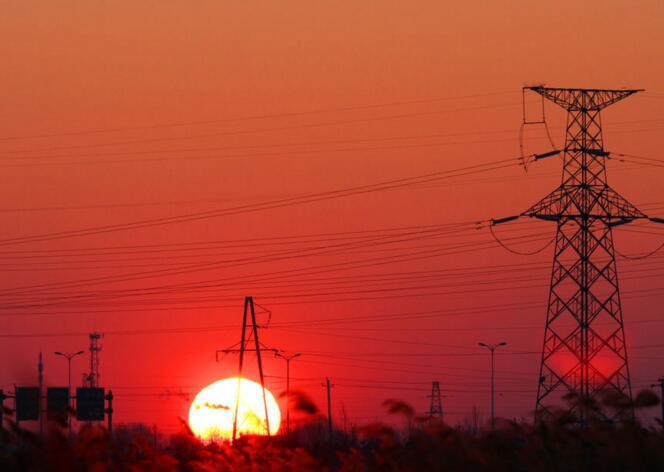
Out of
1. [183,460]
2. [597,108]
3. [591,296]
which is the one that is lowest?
[183,460]

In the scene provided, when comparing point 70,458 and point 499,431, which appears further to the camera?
Result: point 499,431

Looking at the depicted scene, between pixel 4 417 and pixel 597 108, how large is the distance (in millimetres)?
47534

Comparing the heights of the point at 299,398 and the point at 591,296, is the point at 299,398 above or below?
below

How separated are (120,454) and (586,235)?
40.0 metres

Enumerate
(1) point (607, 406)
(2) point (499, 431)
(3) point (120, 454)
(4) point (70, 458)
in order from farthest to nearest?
1. (3) point (120, 454)
2. (2) point (499, 431)
3. (4) point (70, 458)
4. (1) point (607, 406)

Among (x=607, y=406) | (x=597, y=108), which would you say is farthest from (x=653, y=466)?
(x=597, y=108)

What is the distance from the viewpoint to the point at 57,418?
1998 centimetres

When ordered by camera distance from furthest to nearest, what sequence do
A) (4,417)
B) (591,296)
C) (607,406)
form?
(591,296)
(4,417)
(607,406)

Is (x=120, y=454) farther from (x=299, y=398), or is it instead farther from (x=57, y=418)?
(x=299, y=398)

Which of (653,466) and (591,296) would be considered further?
(591,296)

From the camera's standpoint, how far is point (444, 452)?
1952 centimetres

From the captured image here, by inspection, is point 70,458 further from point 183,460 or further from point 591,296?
point 591,296

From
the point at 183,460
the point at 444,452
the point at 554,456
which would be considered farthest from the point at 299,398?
the point at 183,460

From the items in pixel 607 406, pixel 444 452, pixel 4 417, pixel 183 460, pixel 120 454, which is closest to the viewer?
pixel 607 406
